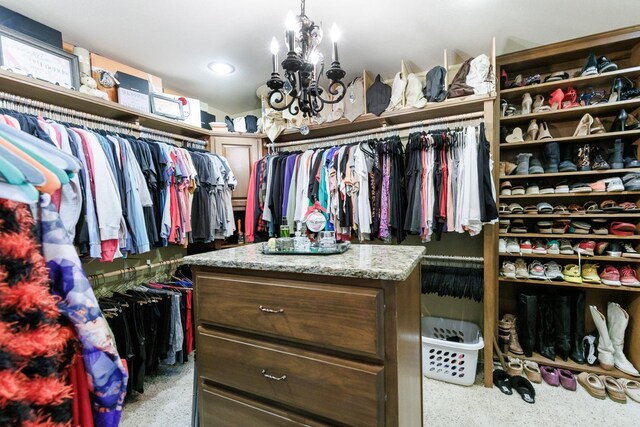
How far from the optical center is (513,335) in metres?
2.26

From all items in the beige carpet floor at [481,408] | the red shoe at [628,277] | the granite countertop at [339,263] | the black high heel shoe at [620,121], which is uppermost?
the black high heel shoe at [620,121]

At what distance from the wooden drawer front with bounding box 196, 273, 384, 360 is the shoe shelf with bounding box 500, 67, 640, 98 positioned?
91.4 inches

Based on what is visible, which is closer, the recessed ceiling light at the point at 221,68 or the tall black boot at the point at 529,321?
the tall black boot at the point at 529,321

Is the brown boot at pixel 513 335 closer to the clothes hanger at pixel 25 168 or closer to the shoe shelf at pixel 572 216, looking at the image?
the shoe shelf at pixel 572 216

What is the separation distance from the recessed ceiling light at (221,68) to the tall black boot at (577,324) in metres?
3.30

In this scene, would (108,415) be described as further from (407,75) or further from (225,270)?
(407,75)

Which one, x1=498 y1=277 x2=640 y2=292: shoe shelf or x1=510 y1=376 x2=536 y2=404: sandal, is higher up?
x1=498 y1=277 x2=640 y2=292: shoe shelf

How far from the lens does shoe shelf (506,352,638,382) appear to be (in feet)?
6.39

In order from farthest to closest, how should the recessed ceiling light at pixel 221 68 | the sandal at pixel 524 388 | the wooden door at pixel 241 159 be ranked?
the wooden door at pixel 241 159 → the recessed ceiling light at pixel 221 68 → the sandal at pixel 524 388

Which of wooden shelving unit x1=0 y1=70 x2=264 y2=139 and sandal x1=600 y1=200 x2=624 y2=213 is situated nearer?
wooden shelving unit x1=0 y1=70 x2=264 y2=139

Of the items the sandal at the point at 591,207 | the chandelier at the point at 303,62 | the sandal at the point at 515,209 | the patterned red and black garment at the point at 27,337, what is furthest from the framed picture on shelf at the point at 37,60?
the sandal at the point at 591,207

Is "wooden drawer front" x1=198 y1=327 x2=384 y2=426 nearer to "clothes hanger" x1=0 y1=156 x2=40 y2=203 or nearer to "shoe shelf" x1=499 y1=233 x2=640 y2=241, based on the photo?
"clothes hanger" x1=0 y1=156 x2=40 y2=203

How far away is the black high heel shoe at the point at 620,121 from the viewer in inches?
78.0

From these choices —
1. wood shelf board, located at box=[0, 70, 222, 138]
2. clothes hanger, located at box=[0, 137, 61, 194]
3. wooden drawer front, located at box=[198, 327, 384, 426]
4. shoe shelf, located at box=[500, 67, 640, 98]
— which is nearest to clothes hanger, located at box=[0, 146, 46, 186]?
clothes hanger, located at box=[0, 137, 61, 194]
